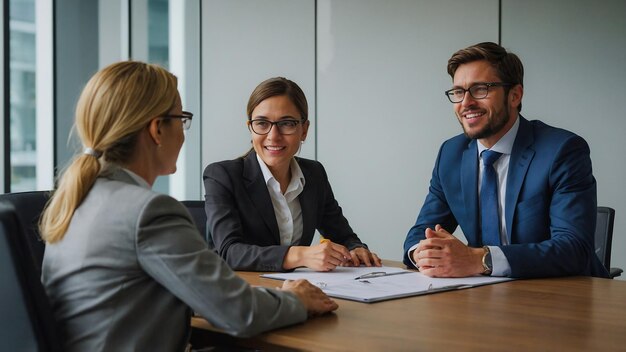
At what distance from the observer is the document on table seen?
6.92 ft

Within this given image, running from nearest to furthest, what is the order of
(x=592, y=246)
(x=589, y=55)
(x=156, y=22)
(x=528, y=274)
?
1. (x=528, y=274)
2. (x=592, y=246)
3. (x=589, y=55)
4. (x=156, y=22)

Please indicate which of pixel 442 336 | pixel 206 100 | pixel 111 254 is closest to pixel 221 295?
pixel 111 254

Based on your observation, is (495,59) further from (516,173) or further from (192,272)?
(192,272)

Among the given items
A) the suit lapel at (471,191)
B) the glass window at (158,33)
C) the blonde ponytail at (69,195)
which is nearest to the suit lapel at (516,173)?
the suit lapel at (471,191)

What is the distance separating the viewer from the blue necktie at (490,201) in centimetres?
283

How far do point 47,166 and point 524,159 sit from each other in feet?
11.5

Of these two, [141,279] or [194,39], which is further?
[194,39]

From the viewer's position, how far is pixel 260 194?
2951 millimetres

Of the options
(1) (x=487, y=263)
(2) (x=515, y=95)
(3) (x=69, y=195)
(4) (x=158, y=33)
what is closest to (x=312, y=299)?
(3) (x=69, y=195)

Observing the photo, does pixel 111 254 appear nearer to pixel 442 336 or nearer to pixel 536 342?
pixel 442 336

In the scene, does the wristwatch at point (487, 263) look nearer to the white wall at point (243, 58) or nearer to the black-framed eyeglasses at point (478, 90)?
the black-framed eyeglasses at point (478, 90)

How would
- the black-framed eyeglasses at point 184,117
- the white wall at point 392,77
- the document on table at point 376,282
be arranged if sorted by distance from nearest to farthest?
the black-framed eyeglasses at point 184,117, the document on table at point 376,282, the white wall at point 392,77

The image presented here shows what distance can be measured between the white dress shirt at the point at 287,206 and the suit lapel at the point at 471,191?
0.68 m

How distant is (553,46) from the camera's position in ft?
16.4
